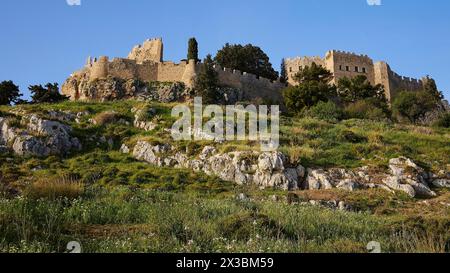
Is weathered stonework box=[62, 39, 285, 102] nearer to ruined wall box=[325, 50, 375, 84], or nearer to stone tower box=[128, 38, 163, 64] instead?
stone tower box=[128, 38, 163, 64]

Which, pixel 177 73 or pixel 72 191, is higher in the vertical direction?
pixel 177 73

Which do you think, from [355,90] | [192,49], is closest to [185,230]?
[192,49]

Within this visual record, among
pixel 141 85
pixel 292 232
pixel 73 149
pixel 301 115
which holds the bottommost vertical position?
pixel 292 232

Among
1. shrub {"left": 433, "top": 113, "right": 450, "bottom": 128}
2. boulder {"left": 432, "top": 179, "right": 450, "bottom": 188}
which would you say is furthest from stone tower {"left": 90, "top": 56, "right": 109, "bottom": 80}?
boulder {"left": 432, "top": 179, "right": 450, "bottom": 188}

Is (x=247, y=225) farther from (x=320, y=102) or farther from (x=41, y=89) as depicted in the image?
(x=41, y=89)

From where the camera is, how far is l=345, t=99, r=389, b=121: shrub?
131 feet

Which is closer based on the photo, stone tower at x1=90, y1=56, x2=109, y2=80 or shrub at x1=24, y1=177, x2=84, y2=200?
shrub at x1=24, y1=177, x2=84, y2=200

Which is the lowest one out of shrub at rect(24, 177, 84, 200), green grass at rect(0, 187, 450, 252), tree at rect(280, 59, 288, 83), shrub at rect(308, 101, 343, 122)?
green grass at rect(0, 187, 450, 252)

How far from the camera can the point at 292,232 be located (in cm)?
941

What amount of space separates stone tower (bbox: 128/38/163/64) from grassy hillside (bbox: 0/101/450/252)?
21118mm

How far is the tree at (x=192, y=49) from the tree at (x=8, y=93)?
15.0 metres

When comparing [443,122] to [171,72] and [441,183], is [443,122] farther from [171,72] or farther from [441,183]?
[171,72]

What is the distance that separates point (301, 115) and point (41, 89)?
20.0m
